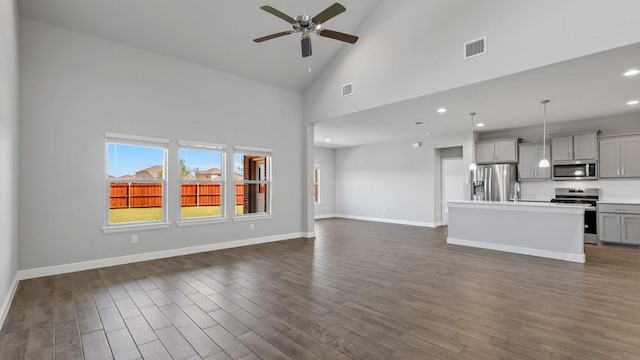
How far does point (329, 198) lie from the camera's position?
11.6 metres

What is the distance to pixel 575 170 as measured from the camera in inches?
260

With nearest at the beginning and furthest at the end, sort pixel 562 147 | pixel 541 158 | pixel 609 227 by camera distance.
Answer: pixel 609 227, pixel 562 147, pixel 541 158

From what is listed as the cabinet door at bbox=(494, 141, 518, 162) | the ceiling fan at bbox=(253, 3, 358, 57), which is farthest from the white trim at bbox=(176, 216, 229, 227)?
the cabinet door at bbox=(494, 141, 518, 162)

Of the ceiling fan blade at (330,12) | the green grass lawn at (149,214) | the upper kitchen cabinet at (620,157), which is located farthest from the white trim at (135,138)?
the upper kitchen cabinet at (620,157)

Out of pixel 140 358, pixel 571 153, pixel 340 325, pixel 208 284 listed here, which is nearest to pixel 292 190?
pixel 208 284

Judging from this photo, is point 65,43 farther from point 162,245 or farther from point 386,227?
point 386,227

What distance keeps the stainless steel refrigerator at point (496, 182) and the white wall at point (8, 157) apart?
8.80 meters

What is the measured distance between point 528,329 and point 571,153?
5.84 metres

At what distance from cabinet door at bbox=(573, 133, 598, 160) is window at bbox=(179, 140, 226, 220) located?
762 centimetres

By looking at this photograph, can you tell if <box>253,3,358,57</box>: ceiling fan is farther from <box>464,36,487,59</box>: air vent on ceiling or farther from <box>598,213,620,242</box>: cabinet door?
<box>598,213,620,242</box>: cabinet door

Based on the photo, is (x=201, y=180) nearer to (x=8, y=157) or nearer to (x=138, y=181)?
(x=138, y=181)

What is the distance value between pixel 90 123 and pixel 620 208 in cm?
971

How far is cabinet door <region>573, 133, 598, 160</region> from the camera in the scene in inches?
249

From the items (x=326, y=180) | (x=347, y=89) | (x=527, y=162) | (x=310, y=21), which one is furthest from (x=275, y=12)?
(x=326, y=180)
